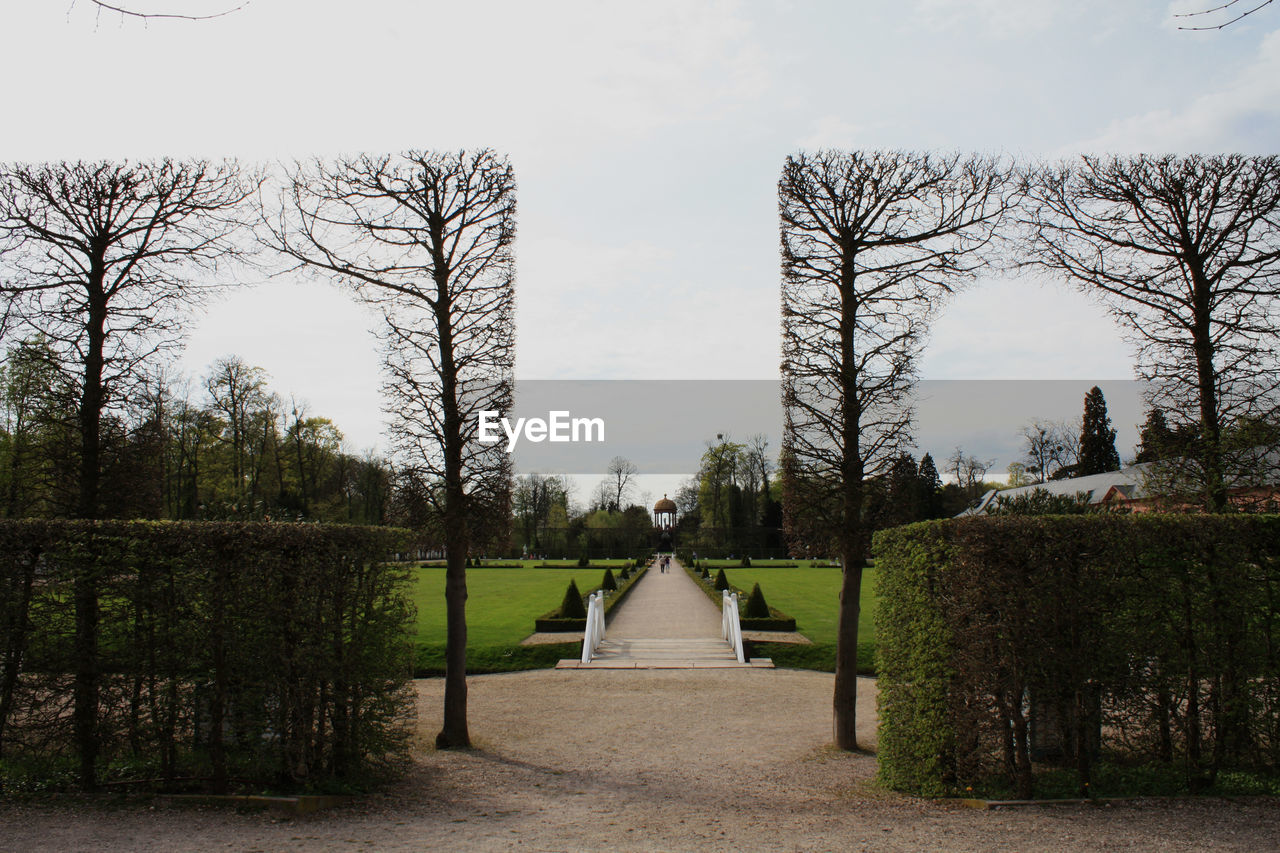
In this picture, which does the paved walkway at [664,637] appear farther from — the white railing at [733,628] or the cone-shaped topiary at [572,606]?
the cone-shaped topiary at [572,606]

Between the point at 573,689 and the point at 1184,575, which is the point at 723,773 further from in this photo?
the point at 573,689

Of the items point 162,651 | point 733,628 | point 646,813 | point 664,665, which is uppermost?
point 162,651

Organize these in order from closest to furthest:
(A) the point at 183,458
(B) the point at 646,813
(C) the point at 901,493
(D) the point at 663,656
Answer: (B) the point at 646,813 → (C) the point at 901,493 → (D) the point at 663,656 → (A) the point at 183,458

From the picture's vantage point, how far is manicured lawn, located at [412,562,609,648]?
18.9 metres

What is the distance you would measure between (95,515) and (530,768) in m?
6.87

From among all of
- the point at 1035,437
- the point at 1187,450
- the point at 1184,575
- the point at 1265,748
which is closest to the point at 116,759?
the point at 1184,575

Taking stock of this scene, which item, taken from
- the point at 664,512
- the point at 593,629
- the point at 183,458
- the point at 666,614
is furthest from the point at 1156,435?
the point at 664,512

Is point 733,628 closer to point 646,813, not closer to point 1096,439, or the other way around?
point 646,813

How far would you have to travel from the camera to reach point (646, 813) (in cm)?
691

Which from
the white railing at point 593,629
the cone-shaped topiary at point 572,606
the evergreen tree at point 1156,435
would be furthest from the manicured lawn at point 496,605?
the evergreen tree at point 1156,435

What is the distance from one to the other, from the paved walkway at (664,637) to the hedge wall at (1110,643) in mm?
10011

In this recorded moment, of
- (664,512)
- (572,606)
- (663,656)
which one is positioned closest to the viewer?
(663,656)

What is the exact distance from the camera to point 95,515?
10.6 meters

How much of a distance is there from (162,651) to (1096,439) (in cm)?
6499
